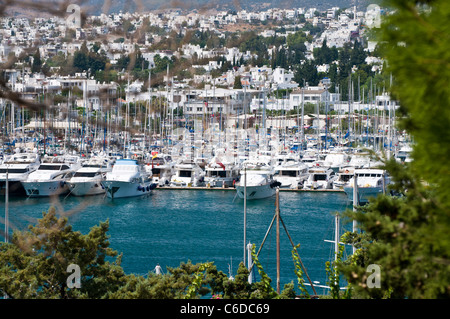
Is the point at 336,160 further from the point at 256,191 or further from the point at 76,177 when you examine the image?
the point at 76,177

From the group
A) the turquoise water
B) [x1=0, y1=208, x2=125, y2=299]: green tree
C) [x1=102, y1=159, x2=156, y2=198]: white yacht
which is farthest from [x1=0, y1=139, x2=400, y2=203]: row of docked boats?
[x1=0, y1=208, x2=125, y2=299]: green tree

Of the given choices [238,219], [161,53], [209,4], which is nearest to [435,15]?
[209,4]

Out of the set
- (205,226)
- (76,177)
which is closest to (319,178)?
(205,226)

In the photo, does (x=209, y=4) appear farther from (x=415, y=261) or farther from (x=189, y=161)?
(x=189, y=161)

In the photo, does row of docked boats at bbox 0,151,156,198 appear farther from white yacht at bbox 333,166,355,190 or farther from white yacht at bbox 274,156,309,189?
white yacht at bbox 333,166,355,190

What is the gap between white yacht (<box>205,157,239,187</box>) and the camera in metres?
25.6

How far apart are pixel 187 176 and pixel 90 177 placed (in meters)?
4.81

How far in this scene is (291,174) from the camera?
1012 inches

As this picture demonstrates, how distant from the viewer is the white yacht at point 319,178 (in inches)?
982

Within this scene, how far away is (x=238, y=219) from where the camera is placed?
19.4 meters

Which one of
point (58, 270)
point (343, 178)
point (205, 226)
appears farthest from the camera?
point (343, 178)

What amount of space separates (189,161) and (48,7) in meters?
24.8

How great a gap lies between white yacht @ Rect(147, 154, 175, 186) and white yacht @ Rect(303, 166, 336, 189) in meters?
5.40

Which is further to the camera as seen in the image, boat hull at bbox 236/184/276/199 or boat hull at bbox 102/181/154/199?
boat hull at bbox 236/184/276/199
